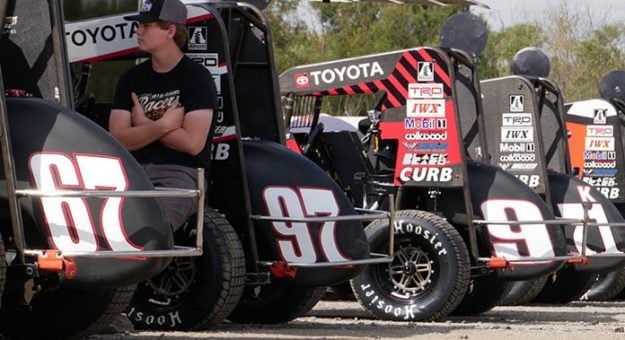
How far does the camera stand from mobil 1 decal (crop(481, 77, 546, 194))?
14.6 metres

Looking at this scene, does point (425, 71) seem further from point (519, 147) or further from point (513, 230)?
point (519, 147)

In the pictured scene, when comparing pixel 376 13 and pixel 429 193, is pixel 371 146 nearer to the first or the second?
pixel 429 193

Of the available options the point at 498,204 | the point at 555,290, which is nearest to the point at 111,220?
the point at 498,204

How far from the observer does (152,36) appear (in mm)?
9539

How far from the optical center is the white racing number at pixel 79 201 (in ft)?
25.3

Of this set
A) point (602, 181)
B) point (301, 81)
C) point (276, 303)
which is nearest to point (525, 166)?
point (301, 81)

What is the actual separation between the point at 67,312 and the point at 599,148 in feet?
A: 33.4

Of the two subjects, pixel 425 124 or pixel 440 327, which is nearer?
pixel 440 327

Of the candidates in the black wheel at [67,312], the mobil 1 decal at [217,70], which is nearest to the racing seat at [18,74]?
the black wheel at [67,312]

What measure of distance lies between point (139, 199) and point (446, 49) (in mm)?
5692

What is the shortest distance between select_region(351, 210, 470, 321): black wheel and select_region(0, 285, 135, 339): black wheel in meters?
4.35

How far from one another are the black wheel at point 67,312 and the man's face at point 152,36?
1659 mm

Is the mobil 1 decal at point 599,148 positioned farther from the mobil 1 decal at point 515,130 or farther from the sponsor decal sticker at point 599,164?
the mobil 1 decal at point 515,130

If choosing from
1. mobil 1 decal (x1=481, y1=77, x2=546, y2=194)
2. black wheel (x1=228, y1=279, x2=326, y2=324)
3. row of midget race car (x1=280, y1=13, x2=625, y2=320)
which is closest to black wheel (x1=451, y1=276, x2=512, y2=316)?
row of midget race car (x1=280, y1=13, x2=625, y2=320)
